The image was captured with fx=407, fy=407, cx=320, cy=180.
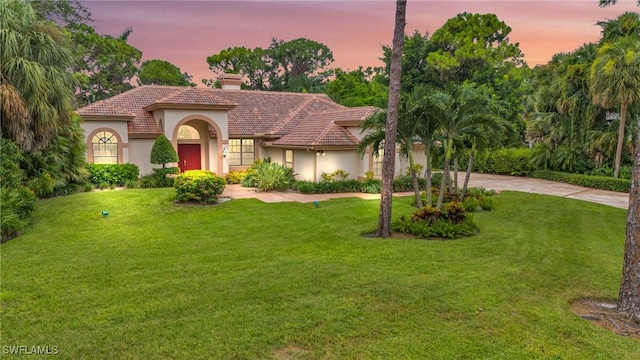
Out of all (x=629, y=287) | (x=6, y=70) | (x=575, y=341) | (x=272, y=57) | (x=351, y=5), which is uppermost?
(x=272, y=57)

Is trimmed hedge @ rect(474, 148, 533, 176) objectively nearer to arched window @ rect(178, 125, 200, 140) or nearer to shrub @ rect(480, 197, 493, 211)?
shrub @ rect(480, 197, 493, 211)

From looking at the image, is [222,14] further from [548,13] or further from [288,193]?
[548,13]

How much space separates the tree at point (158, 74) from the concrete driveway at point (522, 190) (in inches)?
1170

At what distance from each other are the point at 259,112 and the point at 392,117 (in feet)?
55.1

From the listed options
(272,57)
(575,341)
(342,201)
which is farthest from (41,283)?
(272,57)

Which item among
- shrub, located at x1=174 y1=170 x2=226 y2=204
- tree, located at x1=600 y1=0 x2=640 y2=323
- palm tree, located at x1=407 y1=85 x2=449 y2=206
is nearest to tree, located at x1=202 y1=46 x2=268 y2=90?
shrub, located at x1=174 y1=170 x2=226 y2=204

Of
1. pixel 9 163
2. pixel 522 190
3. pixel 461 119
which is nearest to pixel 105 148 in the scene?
pixel 9 163

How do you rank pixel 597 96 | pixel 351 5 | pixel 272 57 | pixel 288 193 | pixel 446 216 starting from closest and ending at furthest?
pixel 446 216 → pixel 351 5 → pixel 288 193 → pixel 597 96 → pixel 272 57

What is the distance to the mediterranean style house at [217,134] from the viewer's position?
20.7 metres

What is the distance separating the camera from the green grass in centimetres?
529

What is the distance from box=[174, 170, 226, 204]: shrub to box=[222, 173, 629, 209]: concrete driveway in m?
1.73

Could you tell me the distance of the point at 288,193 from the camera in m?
19.7

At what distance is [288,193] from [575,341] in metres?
15.2

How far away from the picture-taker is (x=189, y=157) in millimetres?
23734
